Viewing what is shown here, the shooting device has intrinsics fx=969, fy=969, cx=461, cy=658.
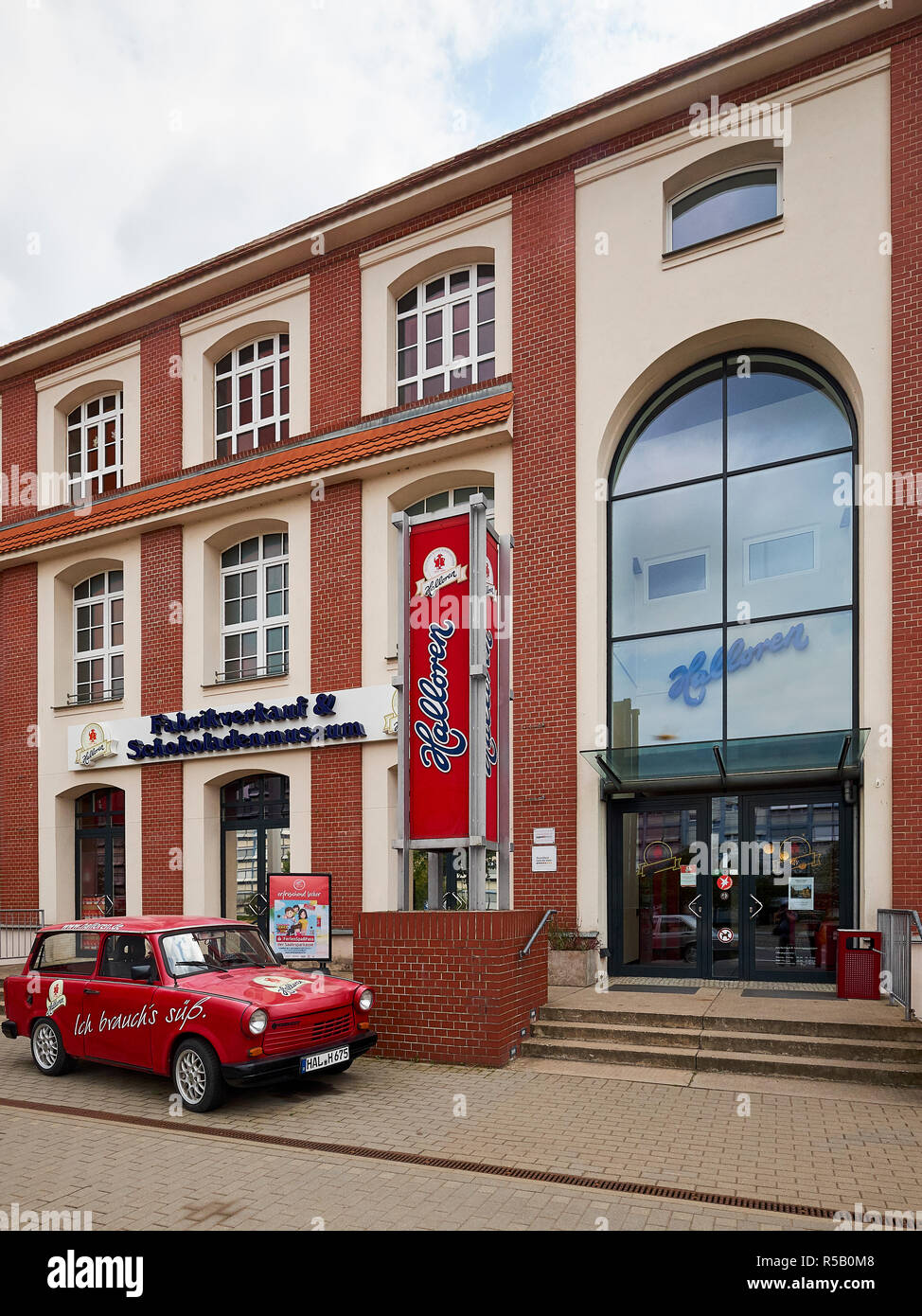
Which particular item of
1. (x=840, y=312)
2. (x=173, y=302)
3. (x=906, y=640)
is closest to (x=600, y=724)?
(x=906, y=640)

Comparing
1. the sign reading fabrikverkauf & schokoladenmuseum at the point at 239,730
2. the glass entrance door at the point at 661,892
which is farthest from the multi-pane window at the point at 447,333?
the glass entrance door at the point at 661,892

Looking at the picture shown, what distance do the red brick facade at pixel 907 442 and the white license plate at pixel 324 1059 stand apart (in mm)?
6142

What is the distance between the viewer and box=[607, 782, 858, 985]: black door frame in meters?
11.3

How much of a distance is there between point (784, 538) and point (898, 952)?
200 inches

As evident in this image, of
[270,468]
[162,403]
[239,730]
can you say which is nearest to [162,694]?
[239,730]

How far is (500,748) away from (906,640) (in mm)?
4690

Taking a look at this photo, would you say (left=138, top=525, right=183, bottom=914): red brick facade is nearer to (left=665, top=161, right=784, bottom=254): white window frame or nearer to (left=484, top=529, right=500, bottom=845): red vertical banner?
(left=484, top=529, right=500, bottom=845): red vertical banner

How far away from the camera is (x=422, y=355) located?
50.0 feet

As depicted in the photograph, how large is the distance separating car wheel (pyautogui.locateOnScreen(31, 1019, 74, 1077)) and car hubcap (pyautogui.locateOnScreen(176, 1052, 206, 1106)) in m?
1.98

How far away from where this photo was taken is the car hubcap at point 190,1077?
311 inches

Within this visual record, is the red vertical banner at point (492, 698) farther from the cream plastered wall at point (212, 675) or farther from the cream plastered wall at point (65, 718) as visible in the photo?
the cream plastered wall at point (65, 718)

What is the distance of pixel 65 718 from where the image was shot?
18328 mm
